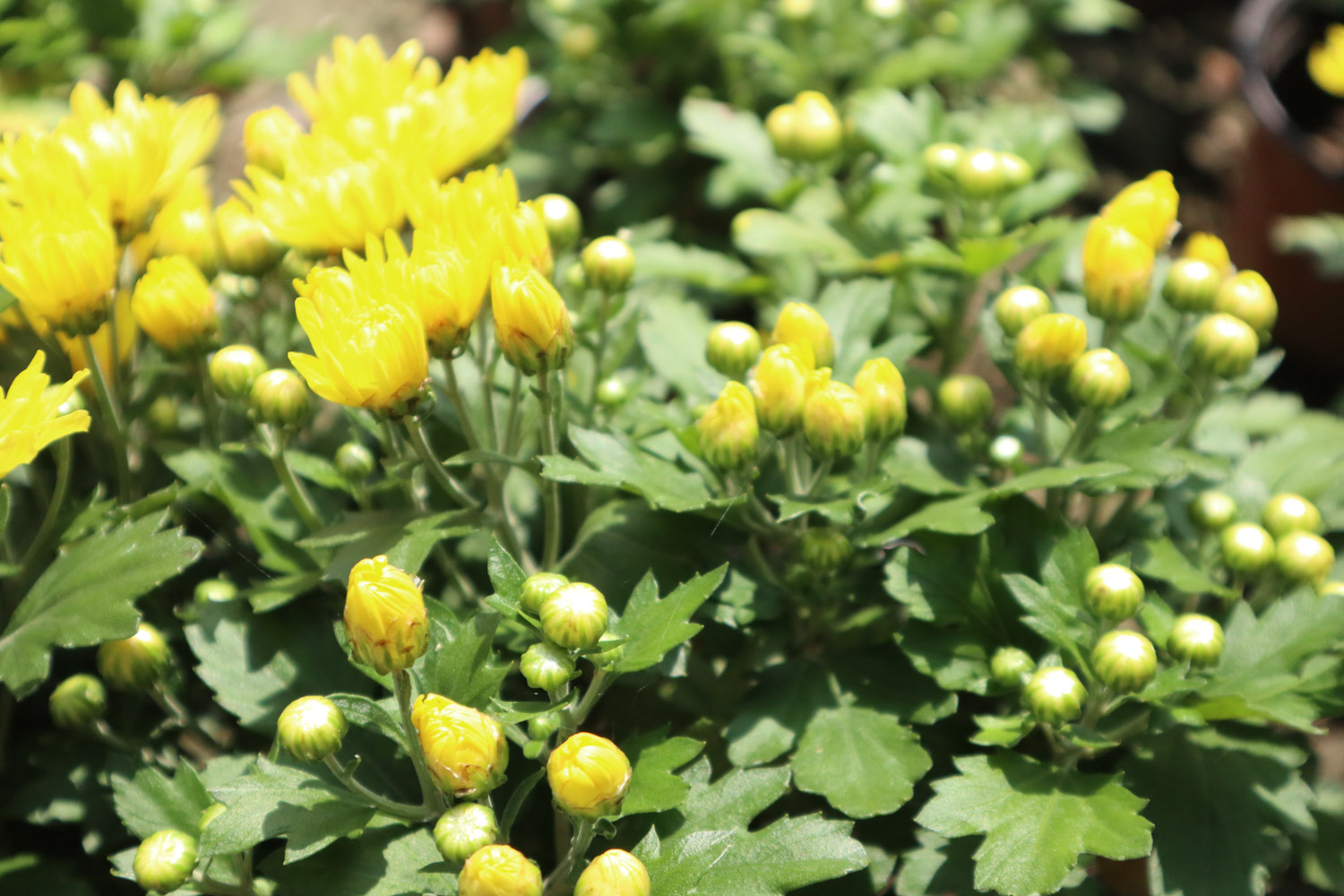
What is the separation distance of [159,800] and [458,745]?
0.43 meters

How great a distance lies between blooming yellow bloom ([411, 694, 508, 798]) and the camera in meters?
0.97

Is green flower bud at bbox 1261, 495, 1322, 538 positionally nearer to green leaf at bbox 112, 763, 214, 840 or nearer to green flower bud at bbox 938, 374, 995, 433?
green flower bud at bbox 938, 374, 995, 433

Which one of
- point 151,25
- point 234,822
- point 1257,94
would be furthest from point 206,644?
point 1257,94

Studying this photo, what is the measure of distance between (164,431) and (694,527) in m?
0.72

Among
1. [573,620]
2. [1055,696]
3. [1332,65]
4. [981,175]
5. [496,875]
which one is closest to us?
[496,875]

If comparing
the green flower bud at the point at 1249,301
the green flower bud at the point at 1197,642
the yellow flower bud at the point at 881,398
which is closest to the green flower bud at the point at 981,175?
the green flower bud at the point at 1249,301

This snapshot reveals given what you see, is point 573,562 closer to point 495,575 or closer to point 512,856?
point 495,575

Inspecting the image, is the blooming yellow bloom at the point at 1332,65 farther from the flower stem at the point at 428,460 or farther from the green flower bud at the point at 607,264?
the flower stem at the point at 428,460

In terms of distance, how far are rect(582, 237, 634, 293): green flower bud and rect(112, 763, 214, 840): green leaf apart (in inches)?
28.0

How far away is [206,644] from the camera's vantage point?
4.15 ft

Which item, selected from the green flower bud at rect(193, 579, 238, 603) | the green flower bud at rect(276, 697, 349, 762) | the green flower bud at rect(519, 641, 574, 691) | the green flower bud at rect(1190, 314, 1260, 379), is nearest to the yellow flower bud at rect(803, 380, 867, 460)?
the green flower bud at rect(519, 641, 574, 691)

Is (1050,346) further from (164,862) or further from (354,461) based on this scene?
(164,862)

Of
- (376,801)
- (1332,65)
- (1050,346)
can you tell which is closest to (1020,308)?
(1050,346)

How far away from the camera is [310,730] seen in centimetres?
103
